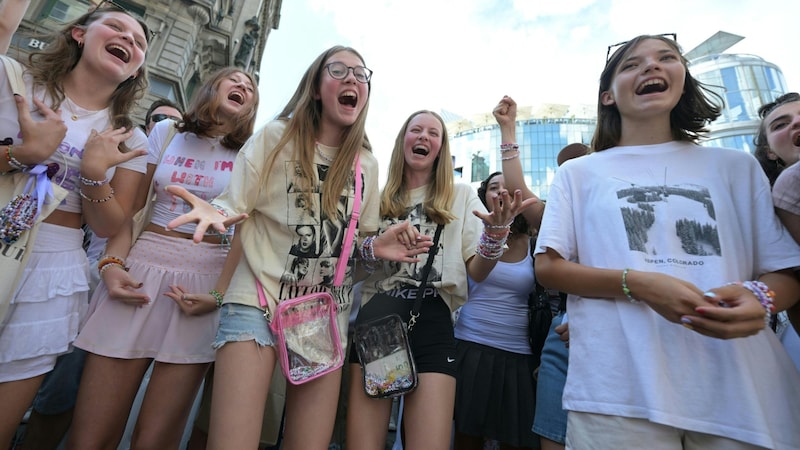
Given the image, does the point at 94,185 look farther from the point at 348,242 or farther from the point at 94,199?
the point at 348,242

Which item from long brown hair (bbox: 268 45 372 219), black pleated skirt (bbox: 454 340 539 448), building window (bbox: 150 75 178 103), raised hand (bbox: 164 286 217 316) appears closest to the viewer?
long brown hair (bbox: 268 45 372 219)

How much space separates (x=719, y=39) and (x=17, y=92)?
6636 centimetres

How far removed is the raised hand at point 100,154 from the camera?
81.0 inches

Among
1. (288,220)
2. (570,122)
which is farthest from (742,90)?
(288,220)

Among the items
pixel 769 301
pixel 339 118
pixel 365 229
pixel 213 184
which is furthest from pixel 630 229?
pixel 213 184

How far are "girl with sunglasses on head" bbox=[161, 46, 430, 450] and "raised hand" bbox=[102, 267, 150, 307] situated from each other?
753 millimetres

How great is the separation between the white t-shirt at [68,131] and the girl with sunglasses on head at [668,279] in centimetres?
277

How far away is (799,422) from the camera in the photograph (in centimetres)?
135

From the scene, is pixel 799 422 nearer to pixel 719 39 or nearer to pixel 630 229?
pixel 630 229

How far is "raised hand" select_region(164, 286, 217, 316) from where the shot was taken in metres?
2.31

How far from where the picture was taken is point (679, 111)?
84.1 inches

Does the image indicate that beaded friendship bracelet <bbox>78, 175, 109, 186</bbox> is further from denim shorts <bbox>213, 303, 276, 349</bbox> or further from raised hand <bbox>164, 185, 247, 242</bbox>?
denim shorts <bbox>213, 303, 276, 349</bbox>

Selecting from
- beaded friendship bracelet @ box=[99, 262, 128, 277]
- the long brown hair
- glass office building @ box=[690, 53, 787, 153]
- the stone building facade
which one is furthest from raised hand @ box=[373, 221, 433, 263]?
glass office building @ box=[690, 53, 787, 153]

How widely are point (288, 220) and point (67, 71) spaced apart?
6.01 feet
